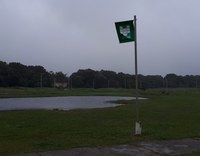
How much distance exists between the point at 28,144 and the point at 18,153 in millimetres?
1713

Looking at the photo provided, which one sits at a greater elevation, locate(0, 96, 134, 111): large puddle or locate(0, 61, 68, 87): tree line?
locate(0, 61, 68, 87): tree line

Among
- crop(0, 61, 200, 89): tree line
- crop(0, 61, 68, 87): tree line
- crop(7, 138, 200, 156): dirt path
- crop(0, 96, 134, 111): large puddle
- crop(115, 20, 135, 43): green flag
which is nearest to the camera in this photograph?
crop(7, 138, 200, 156): dirt path

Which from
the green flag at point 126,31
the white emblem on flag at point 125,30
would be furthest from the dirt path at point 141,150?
the white emblem on flag at point 125,30

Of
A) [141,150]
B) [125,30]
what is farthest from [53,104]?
[141,150]

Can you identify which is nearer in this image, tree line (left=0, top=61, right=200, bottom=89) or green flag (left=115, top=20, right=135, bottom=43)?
green flag (left=115, top=20, right=135, bottom=43)

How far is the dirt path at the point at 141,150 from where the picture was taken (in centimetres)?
998

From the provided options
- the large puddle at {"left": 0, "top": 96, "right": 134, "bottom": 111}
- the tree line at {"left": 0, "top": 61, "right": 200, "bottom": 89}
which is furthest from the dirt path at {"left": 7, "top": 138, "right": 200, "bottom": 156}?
the tree line at {"left": 0, "top": 61, "right": 200, "bottom": 89}

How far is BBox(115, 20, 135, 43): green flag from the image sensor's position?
43.8 ft

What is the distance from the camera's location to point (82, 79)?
545 feet

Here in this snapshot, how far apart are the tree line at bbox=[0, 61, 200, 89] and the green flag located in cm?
12327

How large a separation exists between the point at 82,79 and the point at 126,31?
153m

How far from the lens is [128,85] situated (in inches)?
6722

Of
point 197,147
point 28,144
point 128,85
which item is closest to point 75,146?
point 28,144

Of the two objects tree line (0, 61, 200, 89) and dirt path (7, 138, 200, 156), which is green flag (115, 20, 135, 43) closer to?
dirt path (7, 138, 200, 156)
